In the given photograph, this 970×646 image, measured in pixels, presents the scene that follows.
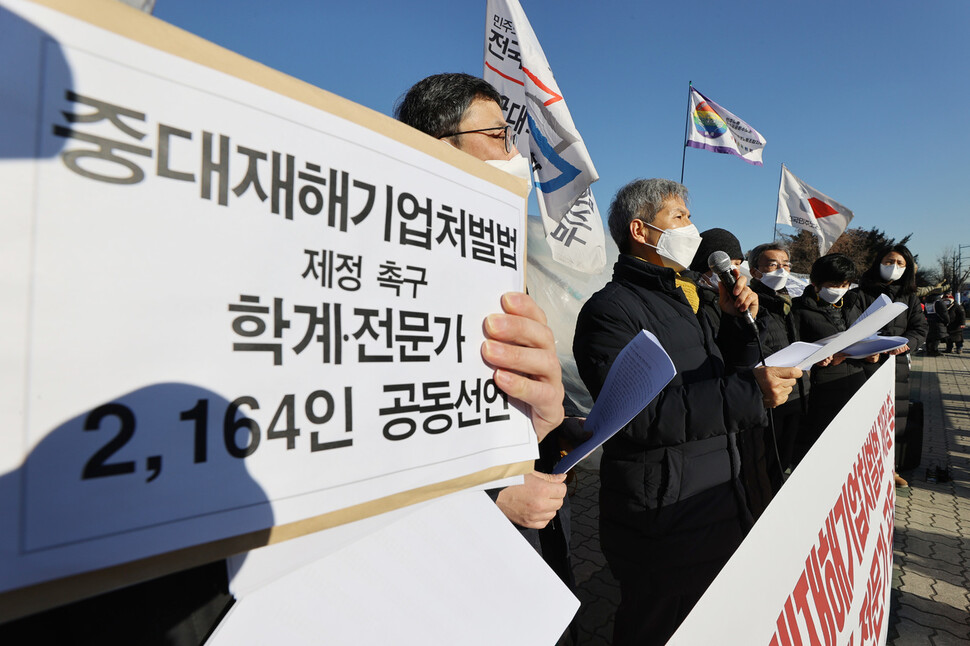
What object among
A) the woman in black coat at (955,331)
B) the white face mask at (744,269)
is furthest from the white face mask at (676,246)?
the woman in black coat at (955,331)

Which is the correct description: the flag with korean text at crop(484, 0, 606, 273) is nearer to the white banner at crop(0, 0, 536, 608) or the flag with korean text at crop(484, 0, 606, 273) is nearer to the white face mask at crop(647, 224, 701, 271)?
the white face mask at crop(647, 224, 701, 271)

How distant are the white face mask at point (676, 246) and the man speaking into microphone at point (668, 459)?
9.5 inches

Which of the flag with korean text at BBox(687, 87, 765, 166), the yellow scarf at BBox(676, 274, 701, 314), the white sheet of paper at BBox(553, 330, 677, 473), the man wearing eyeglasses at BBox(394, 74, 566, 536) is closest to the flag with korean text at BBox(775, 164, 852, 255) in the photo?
the flag with korean text at BBox(687, 87, 765, 166)

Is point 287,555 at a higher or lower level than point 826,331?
lower

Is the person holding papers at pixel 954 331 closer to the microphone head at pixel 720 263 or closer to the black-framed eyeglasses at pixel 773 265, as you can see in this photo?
the black-framed eyeglasses at pixel 773 265

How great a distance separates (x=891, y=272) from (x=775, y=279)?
131 centimetres

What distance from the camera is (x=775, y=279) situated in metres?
4.34

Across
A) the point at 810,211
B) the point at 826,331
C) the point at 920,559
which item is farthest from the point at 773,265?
the point at 810,211

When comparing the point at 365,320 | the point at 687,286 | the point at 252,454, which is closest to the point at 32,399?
the point at 252,454

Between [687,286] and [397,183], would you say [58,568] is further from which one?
[687,286]

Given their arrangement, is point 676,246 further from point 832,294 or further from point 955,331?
point 955,331

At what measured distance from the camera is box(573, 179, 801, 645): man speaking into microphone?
5.82 feet

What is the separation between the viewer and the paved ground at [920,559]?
2752mm

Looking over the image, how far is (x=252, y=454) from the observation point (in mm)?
469
